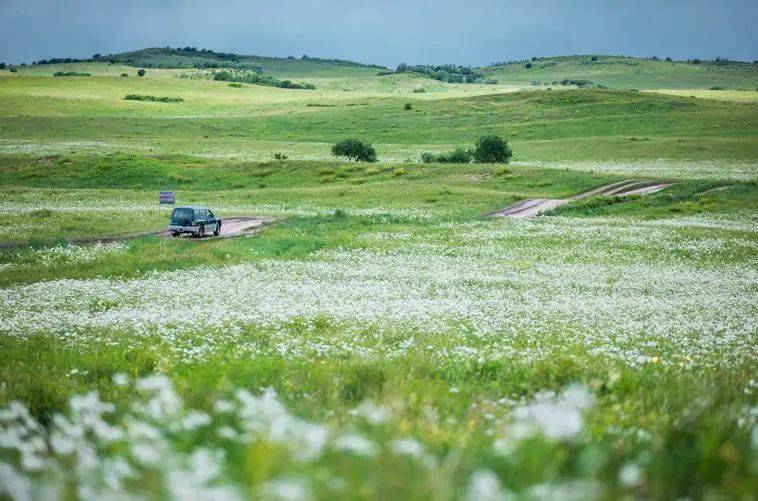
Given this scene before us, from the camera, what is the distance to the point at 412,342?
1415 cm

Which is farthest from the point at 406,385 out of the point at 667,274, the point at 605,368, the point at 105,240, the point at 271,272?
the point at 105,240

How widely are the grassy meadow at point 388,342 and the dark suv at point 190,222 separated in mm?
2723

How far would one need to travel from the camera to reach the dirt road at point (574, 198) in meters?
60.9

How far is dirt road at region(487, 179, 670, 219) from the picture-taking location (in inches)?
2397

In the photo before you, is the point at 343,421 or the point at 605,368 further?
the point at 605,368

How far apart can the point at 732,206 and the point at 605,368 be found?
182 feet

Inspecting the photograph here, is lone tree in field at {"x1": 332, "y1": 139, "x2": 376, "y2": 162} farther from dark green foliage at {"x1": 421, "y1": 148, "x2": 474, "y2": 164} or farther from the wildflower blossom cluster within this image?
the wildflower blossom cluster

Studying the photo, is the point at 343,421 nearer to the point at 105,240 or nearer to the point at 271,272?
the point at 271,272

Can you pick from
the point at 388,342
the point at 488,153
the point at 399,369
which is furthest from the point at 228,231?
the point at 488,153

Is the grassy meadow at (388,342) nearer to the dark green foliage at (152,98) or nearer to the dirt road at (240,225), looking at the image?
the dirt road at (240,225)

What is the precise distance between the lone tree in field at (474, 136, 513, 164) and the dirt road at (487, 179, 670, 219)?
24.5 meters

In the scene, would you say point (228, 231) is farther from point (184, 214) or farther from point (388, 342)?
point (388, 342)

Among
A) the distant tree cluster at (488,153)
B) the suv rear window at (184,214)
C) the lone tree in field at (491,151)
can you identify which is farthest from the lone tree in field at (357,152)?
the suv rear window at (184,214)

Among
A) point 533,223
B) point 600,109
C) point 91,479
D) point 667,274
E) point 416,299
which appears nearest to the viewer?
point 91,479
